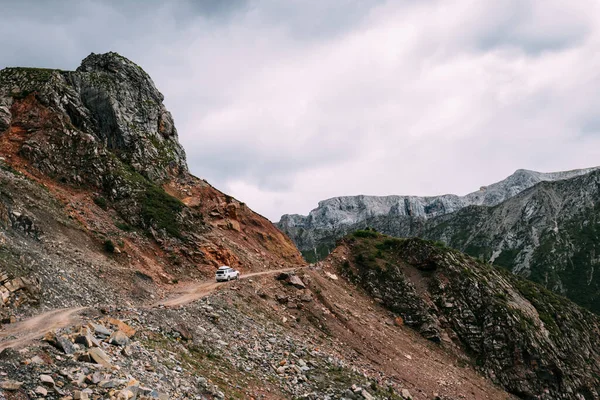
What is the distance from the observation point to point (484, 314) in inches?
1738

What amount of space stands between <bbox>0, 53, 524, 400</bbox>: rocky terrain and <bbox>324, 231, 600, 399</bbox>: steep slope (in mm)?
2334

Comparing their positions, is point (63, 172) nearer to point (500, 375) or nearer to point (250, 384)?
point (250, 384)

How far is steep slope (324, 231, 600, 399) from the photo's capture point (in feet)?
134

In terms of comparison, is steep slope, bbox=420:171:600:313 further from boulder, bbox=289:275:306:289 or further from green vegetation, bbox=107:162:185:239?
green vegetation, bbox=107:162:185:239

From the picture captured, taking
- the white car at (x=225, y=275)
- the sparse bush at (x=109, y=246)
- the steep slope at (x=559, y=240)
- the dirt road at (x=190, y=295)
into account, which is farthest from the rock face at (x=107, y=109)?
the steep slope at (x=559, y=240)

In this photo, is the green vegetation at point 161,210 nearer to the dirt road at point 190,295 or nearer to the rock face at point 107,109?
the rock face at point 107,109

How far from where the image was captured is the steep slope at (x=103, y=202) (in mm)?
30047

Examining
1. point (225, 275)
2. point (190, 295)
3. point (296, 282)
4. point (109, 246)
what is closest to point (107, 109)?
point (109, 246)

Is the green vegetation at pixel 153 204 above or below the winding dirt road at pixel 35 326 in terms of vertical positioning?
above

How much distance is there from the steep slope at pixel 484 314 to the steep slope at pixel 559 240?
10241 centimetres

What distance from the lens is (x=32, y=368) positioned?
12961 millimetres

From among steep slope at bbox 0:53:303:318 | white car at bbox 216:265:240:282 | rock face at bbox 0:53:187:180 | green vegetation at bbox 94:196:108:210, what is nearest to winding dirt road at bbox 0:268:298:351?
steep slope at bbox 0:53:303:318

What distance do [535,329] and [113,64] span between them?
74.8 meters

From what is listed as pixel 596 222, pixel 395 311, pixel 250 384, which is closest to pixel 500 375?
pixel 395 311
